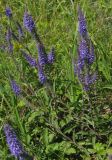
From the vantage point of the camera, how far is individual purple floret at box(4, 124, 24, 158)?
209 cm

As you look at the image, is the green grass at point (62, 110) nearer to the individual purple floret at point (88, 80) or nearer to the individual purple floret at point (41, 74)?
the individual purple floret at point (41, 74)

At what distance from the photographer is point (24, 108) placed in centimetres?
334

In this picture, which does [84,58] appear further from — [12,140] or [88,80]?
[12,140]

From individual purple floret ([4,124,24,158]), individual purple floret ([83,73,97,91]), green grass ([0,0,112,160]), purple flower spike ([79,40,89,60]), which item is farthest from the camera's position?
green grass ([0,0,112,160])

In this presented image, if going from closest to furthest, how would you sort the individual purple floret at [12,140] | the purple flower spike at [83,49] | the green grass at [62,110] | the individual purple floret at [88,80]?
the individual purple floret at [12,140], the purple flower spike at [83,49], the individual purple floret at [88,80], the green grass at [62,110]

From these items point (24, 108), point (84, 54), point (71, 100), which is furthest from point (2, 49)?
point (84, 54)

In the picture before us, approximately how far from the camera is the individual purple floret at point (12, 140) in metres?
2.09

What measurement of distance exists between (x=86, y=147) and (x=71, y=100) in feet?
1.34

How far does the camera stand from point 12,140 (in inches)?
84.0

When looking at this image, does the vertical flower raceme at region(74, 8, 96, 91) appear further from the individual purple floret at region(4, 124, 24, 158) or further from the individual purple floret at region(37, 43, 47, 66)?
the individual purple floret at region(4, 124, 24, 158)

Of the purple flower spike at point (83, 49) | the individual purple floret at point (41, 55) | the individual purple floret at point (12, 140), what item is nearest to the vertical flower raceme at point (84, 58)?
the purple flower spike at point (83, 49)

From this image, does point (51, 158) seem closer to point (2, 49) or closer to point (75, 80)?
point (75, 80)

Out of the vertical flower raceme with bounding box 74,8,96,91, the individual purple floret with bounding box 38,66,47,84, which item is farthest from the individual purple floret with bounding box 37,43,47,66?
the vertical flower raceme with bounding box 74,8,96,91

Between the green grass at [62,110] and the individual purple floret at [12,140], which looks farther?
the green grass at [62,110]
